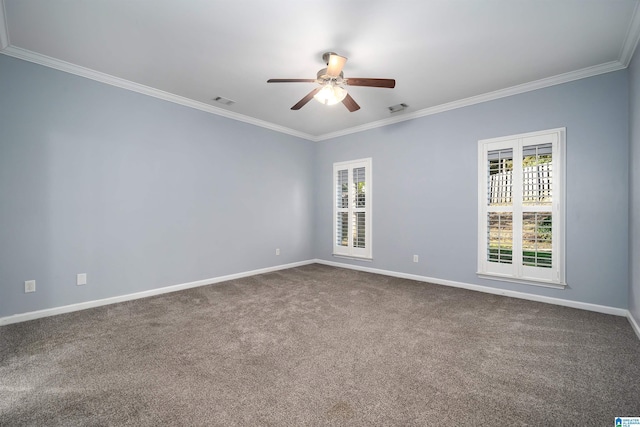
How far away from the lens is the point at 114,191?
11.2 ft

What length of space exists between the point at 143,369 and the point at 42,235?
213cm

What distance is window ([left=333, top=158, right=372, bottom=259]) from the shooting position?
5203mm

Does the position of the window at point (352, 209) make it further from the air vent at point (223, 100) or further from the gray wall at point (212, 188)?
the air vent at point (223, 100)

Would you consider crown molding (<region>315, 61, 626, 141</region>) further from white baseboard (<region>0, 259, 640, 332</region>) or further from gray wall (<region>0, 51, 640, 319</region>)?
white baseboard (<region>0, 259, 640, 332</region>)

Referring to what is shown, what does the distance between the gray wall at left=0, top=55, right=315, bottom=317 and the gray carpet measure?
53cm

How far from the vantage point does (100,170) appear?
3311 millimetres

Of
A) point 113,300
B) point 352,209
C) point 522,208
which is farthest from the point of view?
point 352,209

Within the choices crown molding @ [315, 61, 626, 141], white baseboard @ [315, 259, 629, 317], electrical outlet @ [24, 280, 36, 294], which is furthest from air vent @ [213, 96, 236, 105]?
white baseboard @ [315, 259, 629, 317]

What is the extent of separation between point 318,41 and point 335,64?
1.02 feet

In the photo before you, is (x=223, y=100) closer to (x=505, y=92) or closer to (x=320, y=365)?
(x=320, y=365)

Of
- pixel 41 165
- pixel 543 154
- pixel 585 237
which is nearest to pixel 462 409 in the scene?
pixel 585 237

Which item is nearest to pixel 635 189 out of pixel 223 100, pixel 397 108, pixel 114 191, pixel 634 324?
pixel 634 324

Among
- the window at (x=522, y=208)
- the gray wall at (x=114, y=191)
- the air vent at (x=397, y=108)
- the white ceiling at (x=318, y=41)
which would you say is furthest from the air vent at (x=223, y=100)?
the window at (x=522, y=208)

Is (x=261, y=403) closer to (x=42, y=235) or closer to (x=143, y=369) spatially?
(x=143, y=369)
